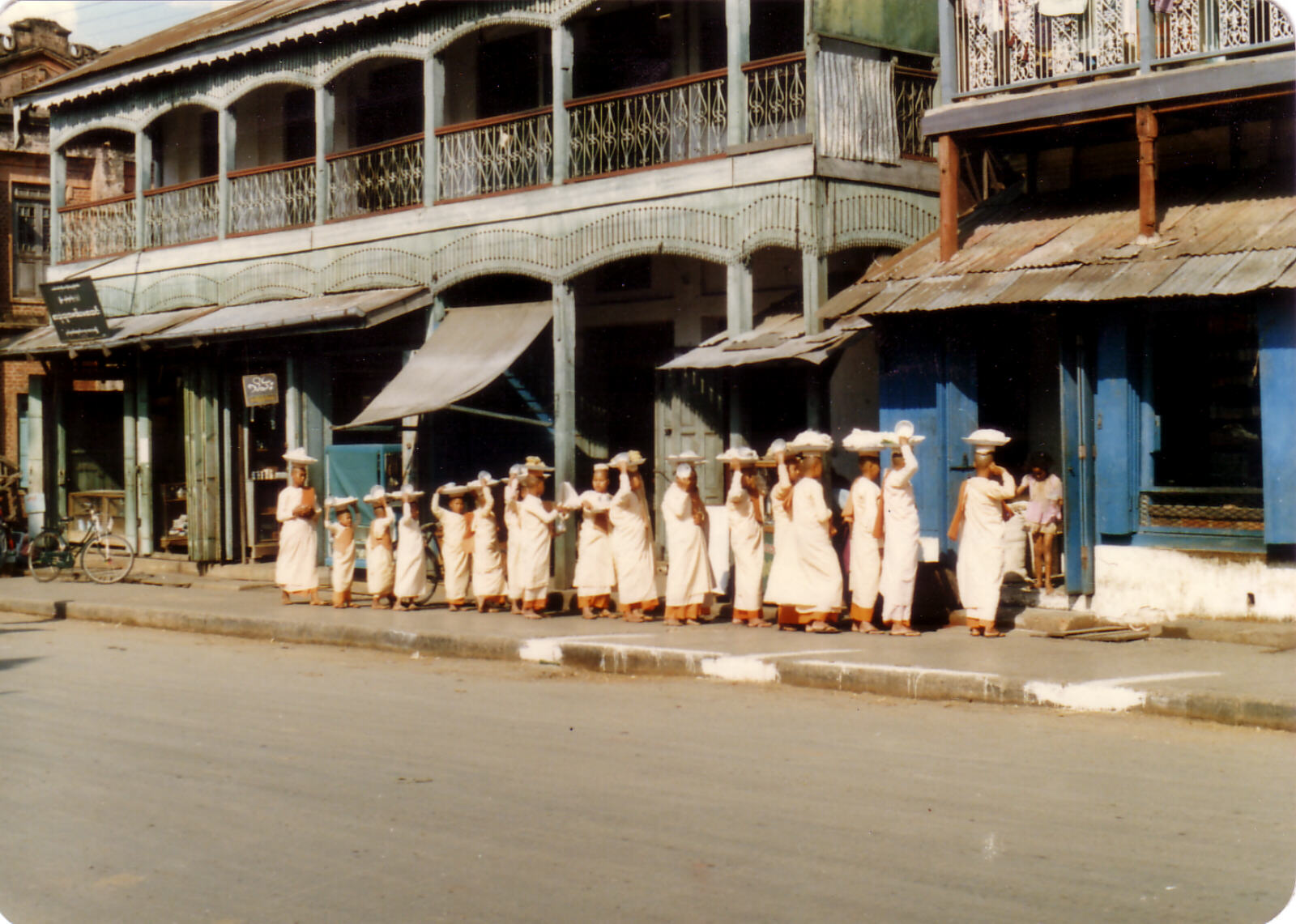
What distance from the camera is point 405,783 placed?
635 cm

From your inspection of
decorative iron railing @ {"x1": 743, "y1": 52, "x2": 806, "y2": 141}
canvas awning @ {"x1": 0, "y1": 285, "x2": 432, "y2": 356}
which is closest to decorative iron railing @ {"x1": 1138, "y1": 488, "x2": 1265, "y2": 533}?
decorative iron railing @ {"x1": 743, "y1": 52, "x2": 806, "y2": 141}

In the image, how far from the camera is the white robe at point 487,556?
14.1 meters

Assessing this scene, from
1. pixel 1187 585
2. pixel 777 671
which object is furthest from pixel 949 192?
pixel 777 671

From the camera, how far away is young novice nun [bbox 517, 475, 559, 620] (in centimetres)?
1377

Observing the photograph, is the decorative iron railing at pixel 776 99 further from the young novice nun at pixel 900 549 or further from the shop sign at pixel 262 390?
the shop sign at pixel 262 390

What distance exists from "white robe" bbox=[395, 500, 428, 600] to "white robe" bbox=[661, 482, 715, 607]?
3.19 m

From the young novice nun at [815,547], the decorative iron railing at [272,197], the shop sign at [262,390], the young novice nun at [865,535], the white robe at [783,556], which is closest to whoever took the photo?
the young novice nun at [865,535]

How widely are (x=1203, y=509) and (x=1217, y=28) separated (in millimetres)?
3840

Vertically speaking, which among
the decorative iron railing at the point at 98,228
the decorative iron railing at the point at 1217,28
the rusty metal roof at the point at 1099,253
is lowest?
the rusty metal roof at the point at 1099,253

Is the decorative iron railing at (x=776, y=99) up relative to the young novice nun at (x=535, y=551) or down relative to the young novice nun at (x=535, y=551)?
up

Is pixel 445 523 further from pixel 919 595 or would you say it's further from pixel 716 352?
pixel 919 595

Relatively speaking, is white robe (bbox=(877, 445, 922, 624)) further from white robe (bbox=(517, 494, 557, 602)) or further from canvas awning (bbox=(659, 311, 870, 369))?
white robe (bbox=(517, 494, 557, 602))

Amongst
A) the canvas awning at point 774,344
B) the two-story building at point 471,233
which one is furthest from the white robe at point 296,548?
the canvas awning at point 774,344

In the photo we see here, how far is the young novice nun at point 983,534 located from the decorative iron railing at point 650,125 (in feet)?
16.3
